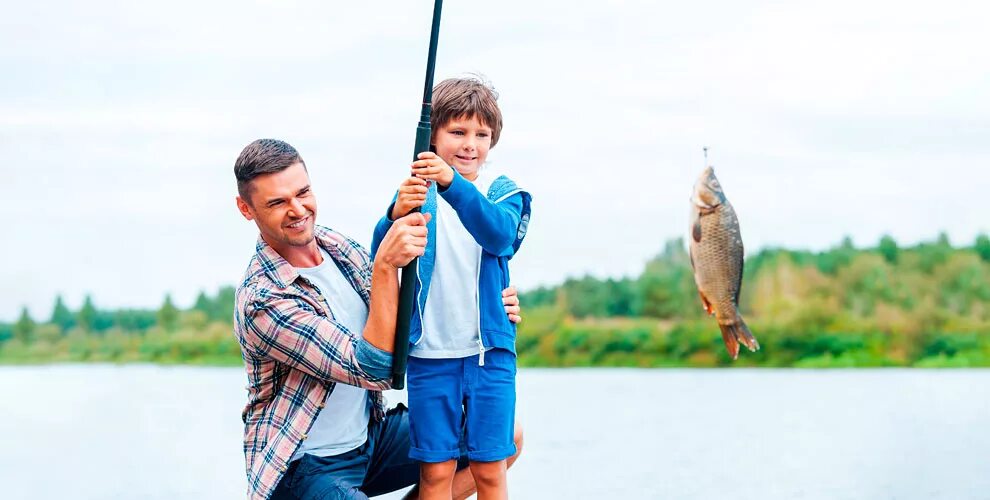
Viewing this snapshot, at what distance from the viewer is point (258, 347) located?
2.59 m

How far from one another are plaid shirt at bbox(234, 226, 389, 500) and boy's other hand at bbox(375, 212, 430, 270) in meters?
0.24

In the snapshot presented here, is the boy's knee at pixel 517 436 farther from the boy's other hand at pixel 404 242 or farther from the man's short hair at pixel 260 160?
the man's short hair at pixel 260 160

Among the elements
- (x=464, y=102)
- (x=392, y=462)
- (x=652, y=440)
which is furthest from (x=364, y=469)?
(x=652, y=440)

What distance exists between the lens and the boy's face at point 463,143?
110 inches

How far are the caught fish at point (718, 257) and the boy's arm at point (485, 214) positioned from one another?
3.08 ft

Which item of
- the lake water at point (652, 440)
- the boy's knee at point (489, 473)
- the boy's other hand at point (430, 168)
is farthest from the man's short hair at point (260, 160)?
the lake water at point (652, 440)

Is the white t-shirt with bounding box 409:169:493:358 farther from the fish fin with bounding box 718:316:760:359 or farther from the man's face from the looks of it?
the fish fin with bounding box 718:316:760:359

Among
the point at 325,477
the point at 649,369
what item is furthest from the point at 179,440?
the point at 649,369

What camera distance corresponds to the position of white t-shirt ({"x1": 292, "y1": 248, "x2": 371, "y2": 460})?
2.71 m

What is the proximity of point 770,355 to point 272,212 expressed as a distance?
17758 mm

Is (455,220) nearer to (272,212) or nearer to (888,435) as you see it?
(272,212)

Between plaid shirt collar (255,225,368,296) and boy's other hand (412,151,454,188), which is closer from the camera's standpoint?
boy's other hand (412,151,454,188)

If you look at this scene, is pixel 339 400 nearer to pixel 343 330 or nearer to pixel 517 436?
pixel 343 330

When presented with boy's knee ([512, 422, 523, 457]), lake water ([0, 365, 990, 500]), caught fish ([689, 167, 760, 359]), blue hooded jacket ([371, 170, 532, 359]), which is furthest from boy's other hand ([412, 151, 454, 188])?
lake water ([0, 365, 990, 500])
